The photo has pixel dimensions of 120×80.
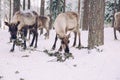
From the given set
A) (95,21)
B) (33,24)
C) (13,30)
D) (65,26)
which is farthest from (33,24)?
(95,21)

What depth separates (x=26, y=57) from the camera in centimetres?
1046

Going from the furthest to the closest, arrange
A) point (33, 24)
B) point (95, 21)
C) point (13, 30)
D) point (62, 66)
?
1. point (33, 24)
2. point (95, 21)
3. point (13, 30)
4. point (62, 66)

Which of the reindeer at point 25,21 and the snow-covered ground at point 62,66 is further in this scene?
the reindeer at point 25,21

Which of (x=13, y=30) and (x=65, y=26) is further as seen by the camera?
(x=65, y=26)

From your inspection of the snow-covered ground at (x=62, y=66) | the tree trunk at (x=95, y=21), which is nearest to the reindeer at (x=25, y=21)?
the snow-covered ground at (x=62, y=66)

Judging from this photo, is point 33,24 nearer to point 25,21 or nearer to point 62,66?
point 25,21

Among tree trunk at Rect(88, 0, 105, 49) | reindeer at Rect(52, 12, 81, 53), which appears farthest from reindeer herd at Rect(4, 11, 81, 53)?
tree trunk at Rect(88, 0, 105, 49)

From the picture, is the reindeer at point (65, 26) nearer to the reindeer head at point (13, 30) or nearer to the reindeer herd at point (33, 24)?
the reindeer herd at point (33, 24)

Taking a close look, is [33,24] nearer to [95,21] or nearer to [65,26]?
[65,26]

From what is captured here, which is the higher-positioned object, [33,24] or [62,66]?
[33,24]

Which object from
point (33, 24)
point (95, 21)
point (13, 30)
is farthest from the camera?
point (33, 24)

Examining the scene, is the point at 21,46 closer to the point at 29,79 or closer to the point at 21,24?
the point at 21,24

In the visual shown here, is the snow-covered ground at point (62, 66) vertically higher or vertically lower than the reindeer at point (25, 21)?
lower

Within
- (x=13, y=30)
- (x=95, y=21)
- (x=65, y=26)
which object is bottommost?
(x=13, y=30)
